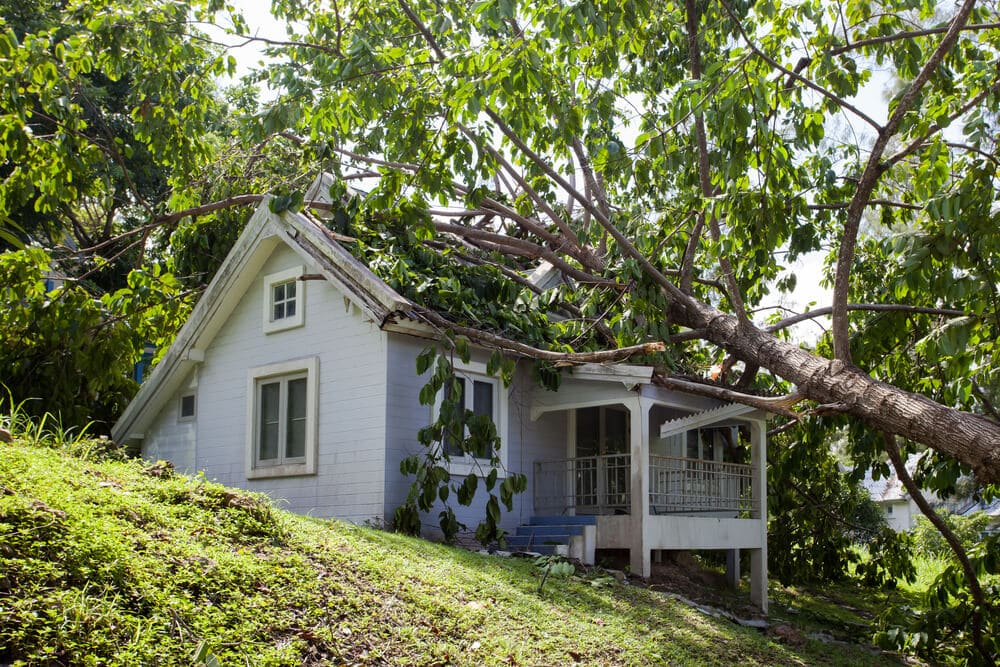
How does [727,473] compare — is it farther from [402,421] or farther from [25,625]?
[25,625]

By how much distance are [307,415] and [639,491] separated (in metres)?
4.96

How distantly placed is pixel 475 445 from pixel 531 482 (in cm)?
270

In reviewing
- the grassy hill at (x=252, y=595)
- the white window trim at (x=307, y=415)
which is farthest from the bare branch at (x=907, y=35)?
the white window trim at (x=307, y=415)

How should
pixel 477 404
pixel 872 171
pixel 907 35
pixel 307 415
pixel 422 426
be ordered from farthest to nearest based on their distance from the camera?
pixel 477 404, pixel 307 415, pixel 422 426, pixel 907 35, pixel 872 171

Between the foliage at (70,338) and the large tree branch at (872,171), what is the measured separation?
34.9 ft

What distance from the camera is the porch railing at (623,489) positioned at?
1445cm

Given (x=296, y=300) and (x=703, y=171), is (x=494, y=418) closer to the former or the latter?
(x=296, y=300)

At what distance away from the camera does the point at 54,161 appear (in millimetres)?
13867

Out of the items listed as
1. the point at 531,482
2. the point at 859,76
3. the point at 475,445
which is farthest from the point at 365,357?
the point at 859,76

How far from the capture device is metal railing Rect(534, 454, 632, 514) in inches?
569

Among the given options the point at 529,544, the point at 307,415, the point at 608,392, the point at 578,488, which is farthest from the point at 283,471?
the point at 608,392

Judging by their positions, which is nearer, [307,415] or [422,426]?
[422,426]

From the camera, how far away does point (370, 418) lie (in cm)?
1339

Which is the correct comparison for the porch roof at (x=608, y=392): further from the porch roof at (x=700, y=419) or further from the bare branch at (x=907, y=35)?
the bare branch at (x=907, y=35)
